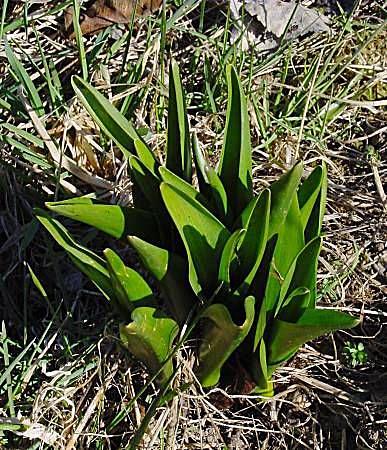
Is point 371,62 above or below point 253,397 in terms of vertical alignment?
above

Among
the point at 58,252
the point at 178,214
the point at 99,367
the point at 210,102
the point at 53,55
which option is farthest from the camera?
the point at 53,55

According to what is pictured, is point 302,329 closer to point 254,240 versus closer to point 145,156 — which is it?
point 254,240

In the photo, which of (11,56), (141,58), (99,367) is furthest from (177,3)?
(99,367)

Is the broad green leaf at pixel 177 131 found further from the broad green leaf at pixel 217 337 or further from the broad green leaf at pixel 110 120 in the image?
the broad green leaf at pixel 217 337

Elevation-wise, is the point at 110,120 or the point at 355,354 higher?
the point at 110,120

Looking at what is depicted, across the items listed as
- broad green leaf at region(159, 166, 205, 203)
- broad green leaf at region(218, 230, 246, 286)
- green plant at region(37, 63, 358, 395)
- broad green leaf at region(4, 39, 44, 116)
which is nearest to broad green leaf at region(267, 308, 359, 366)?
Result: green plant at region(37, 63, 358, 395)

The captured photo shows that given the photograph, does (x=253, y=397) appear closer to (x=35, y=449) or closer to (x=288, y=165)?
(x=35, y=449)

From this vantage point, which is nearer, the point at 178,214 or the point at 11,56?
the point at 178,214

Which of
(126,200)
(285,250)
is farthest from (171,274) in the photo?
(126,200)
